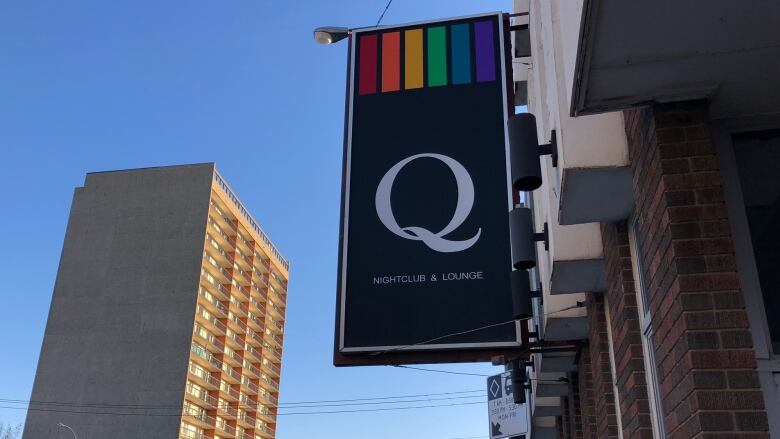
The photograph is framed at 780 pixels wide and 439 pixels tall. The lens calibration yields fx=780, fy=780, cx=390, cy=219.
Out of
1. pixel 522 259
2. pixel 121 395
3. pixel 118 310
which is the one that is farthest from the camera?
pixel 118 310

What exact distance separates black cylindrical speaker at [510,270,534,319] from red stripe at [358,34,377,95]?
304 centimetres

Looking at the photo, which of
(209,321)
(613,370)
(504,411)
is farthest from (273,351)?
(613,370)

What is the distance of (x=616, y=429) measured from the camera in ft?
21.1

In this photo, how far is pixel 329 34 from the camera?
9.54 m

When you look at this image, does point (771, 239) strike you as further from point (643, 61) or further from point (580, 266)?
point (580, 266)

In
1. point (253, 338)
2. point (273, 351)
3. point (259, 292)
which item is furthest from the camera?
point (273, 351)

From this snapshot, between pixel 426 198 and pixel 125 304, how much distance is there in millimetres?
65337

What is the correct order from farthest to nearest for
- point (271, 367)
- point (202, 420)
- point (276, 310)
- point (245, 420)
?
point (276, 310) < point (271, 367) < point (245, 420) < point (202, 420)

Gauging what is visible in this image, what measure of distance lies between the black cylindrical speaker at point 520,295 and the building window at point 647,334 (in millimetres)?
1326

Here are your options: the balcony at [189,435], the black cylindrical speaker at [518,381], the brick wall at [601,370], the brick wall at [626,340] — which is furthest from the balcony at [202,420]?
the brick wall at [626,340]

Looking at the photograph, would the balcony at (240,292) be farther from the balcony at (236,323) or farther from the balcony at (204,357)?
the balcony at (204,357)

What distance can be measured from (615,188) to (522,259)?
30.0 inches

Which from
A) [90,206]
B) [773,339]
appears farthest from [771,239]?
[90,206]

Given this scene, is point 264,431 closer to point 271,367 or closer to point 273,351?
point 271,367
